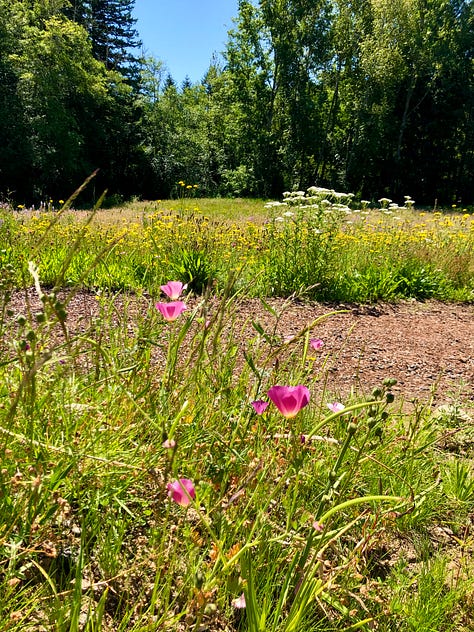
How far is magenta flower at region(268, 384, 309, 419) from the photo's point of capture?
799 mm

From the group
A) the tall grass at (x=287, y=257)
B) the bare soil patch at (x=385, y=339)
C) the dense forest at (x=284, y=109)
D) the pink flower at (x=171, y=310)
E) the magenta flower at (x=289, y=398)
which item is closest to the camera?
the magenta flower at (x=289, y=398)

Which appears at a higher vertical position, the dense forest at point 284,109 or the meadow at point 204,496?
the dense forest at point 284,109

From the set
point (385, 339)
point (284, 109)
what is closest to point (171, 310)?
point (385, 339)

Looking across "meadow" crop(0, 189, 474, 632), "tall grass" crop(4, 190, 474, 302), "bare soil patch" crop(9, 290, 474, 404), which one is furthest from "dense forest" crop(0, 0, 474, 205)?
"meadow" crop(0, 189, 474, 632)

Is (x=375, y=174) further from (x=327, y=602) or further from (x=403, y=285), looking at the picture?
(x=327, y=602)

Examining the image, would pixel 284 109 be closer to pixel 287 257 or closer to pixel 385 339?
pixel 287 257

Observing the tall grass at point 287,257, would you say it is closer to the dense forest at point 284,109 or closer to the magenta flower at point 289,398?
the magenta flower at point 289,398

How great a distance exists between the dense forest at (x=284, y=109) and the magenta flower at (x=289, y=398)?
2396 centimetres

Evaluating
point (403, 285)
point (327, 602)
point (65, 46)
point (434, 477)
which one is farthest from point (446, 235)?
point (65, 46)

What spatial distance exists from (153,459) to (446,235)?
7.08 m

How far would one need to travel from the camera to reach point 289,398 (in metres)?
0.81

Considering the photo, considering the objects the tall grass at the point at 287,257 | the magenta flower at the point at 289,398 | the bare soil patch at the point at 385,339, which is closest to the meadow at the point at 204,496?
the magenta flower at the point at 289,398

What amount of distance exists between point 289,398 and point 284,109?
26.8 m

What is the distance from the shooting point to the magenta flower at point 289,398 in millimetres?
799
